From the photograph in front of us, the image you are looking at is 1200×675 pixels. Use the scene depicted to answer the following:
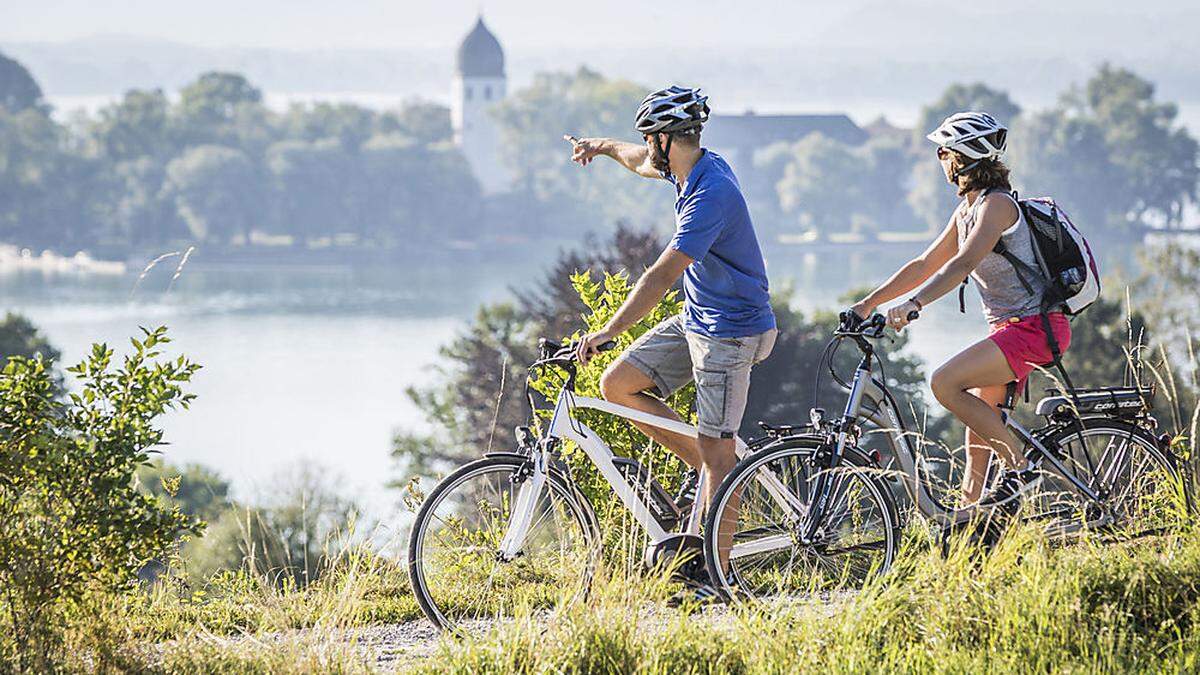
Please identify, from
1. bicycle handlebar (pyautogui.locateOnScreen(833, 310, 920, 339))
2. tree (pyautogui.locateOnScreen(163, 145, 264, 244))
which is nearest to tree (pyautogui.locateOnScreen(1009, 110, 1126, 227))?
tree (pyautogui.locateOnScreen(163, 145, 264, 244))

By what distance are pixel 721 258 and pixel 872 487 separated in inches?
32.6

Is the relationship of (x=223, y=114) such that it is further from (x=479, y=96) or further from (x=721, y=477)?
(x=721, y=477)

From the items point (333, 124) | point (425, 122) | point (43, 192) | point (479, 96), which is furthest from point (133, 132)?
point (479, 96)

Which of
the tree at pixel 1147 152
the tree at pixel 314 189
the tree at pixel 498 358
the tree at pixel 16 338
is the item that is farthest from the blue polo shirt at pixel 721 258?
the tree at pixel 1147 152

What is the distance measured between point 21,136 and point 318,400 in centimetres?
6998

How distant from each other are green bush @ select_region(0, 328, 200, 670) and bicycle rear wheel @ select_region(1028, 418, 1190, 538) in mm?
2599

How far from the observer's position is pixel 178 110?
456ft

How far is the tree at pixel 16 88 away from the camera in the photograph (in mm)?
142625

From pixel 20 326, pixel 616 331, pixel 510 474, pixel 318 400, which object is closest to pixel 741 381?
pixel 616 331

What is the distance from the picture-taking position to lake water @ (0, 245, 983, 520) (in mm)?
63875

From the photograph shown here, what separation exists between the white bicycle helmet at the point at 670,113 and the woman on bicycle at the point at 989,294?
0.72 meters

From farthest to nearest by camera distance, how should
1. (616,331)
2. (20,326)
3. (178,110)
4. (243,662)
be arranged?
(178,110)
(20,326)
(616,331)
(243,662)

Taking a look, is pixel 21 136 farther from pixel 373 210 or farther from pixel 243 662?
pixel 243 662

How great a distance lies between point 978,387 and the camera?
4734 mm
